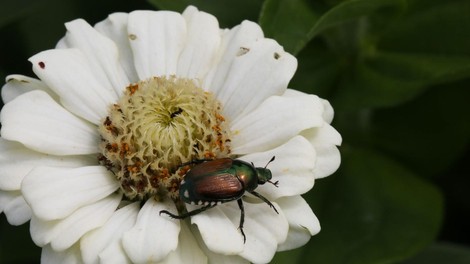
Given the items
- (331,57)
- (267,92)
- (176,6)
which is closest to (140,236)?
(267,92)

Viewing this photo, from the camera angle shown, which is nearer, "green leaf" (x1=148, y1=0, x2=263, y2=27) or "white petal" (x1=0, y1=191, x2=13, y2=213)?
"white petal" (x1=0, y1=191, x2=13, y2=213)

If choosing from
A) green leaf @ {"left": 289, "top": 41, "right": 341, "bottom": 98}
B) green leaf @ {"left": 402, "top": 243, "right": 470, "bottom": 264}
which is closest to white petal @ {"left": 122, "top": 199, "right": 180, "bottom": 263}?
green leaf @ {"left": 289, "top": 41, "right": 341, "bottom": 98}

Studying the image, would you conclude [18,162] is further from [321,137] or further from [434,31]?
[434,31]

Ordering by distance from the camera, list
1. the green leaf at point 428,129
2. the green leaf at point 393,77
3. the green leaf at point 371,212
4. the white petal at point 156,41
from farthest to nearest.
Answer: the green leaf at point 428,129 < the green leaf at point 393,77 < the green leaf at point 371,212 < the white petal at point 156,41

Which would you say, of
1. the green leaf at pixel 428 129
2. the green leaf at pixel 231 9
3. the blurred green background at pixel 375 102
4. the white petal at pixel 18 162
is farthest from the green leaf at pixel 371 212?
the white petal at pixel 18 162

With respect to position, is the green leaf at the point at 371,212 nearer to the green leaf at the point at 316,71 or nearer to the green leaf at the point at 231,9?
the green leaf at the point at 316,71

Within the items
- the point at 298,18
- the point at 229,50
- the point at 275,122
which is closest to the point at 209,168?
the point at 275,122

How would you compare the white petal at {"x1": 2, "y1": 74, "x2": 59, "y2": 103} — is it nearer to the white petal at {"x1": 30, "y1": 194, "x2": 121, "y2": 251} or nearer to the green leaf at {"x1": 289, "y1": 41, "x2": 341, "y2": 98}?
the white petal at {"x1": 30, "y1": 194, "x2": 121, "y2": 251}

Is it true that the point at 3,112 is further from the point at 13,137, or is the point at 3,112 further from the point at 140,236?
the point at 140,236
